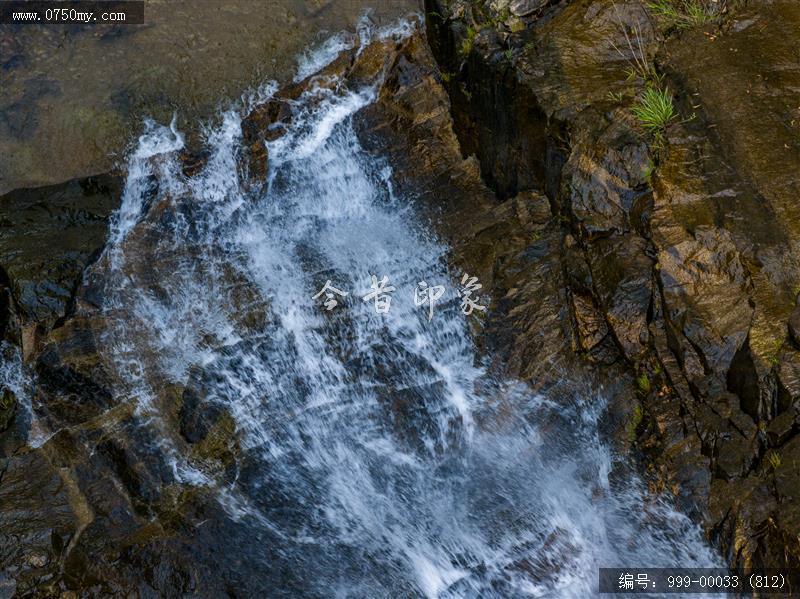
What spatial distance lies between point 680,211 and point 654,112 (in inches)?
31.9

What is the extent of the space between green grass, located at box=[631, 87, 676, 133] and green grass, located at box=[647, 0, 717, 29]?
942 millimetres

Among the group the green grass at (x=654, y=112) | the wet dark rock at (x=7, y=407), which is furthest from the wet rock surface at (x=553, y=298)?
the green grass at (x=654, y=112)

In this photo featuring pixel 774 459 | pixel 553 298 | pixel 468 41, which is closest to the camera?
pixel 774 459

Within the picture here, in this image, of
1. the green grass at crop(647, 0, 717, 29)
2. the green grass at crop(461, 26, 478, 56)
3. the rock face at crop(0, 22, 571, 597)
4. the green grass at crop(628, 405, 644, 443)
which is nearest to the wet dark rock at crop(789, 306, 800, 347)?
the green grass at crop(628, 405, 644, 443)

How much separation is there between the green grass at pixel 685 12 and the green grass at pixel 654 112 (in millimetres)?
942

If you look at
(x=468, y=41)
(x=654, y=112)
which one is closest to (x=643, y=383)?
(x=654, y=112)

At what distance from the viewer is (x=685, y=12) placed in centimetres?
576

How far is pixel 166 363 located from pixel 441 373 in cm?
211

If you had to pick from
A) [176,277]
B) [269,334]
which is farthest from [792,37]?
[176,277]

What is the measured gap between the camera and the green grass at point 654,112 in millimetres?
5137

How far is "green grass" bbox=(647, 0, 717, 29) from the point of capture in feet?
18.7

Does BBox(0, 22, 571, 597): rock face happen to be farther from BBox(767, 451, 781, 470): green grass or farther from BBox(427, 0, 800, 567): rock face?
BBox(767, 451, 781, 470): green grass

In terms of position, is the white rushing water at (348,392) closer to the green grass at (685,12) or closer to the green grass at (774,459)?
the green grass at (774,459)

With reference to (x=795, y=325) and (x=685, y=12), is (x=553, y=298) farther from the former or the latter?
(x=685, y=12)
